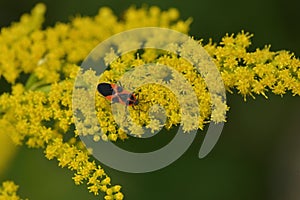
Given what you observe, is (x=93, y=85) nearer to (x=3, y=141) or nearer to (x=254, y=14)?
(x=3, y=141)

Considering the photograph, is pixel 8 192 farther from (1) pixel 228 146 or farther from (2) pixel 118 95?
(1) pixel 228 146

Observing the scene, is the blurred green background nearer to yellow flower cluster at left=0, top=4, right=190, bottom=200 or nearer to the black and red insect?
yellow flower cluster at left=0, top=4, right=190, bottom=200

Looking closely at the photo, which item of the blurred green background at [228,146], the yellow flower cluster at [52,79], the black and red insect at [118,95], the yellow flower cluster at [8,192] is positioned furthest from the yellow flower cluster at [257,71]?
the blurred green background at [228,146]

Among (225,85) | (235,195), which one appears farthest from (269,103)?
(225,85)

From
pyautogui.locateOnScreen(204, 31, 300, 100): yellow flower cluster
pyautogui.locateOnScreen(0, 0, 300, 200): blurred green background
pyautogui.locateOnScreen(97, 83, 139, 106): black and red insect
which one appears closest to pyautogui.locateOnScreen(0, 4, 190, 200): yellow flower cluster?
pyautogui.locateOnScreen(97, 83, 139, 106): black and red insect

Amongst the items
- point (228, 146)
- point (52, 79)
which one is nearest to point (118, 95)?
point (52, 79)

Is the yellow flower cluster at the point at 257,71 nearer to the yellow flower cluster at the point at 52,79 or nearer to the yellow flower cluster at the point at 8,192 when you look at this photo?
the yellow flower cluster at the point at 52,79
